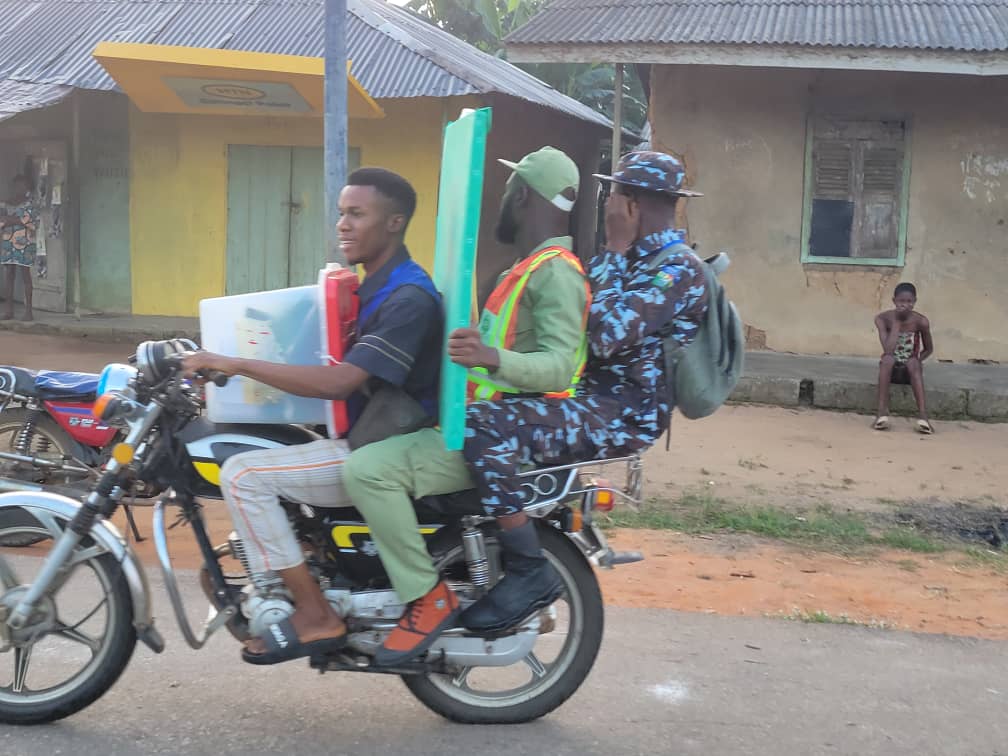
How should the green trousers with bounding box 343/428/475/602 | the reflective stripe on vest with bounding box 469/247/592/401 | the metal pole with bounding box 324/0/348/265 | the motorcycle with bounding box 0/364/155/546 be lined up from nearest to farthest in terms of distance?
the green trousers with bounding box 343/428/475/602 → the reflective stripe on vest with bounding box 469/247/592/401 → the motorcycle with bounding box 0/364/155/546 → the metal pole with bounding box 324/0/348/265

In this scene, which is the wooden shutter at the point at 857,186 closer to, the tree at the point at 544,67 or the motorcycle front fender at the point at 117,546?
the motorcycle front fender at the point at 117,546

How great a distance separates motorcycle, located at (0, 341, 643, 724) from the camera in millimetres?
3072

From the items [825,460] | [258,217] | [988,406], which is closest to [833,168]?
[988,406]

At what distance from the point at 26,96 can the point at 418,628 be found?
998 centimetres

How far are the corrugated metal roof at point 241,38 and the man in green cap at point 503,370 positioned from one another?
25.8ft

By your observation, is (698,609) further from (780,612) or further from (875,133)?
(875,133)

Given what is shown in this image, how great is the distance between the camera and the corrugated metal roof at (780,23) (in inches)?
371

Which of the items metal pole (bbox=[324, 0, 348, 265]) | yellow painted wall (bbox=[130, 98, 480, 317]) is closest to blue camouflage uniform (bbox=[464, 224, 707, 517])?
metal pole (bbox=[324, 0, 348, 265])

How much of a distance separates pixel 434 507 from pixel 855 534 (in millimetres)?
3427

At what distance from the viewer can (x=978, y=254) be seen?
1047 cm

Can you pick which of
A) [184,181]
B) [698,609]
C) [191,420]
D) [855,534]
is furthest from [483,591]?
[184,181]

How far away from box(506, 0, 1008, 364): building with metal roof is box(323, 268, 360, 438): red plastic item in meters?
7.70

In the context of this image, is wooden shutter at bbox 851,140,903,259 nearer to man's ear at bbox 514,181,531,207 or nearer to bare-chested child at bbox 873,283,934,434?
bare-chested child at bbox 873,283,934,434

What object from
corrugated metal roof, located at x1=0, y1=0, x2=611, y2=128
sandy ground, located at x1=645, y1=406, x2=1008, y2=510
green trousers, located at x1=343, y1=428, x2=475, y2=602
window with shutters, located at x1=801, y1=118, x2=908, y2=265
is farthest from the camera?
corrugated metal roof, located at x1=0, y1=0, x2=611, y2=128
